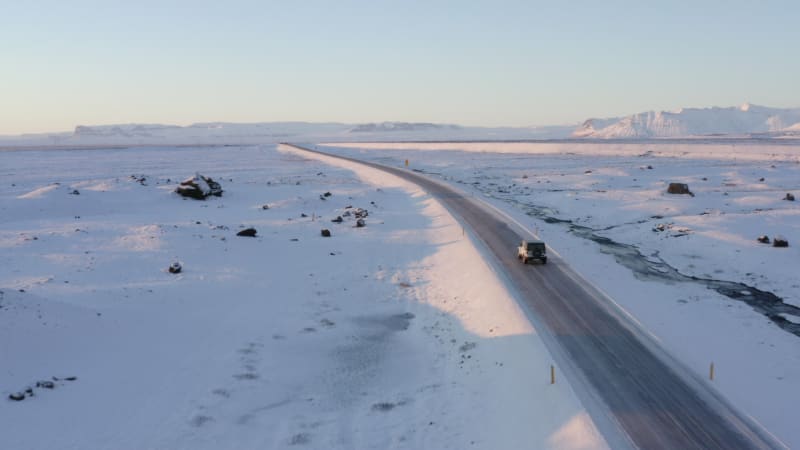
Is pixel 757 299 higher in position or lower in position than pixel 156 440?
higher

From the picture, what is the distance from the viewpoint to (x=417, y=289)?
32688mm

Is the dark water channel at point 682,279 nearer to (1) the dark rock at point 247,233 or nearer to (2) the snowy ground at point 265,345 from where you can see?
(2) the snowy ground at point 265,345

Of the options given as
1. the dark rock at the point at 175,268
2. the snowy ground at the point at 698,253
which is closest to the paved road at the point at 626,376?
the snowy ground at the point at 698,253

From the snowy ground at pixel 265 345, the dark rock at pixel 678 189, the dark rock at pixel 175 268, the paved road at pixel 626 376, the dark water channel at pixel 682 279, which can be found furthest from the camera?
the dark rock at pixel 678 189

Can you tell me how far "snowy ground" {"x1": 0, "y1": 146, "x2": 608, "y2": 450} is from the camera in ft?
57.2

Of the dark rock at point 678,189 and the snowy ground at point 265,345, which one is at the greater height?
the dark rock at point 678,189

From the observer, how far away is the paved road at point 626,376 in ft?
53.4

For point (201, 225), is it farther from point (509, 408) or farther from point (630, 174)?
point (630, 174)

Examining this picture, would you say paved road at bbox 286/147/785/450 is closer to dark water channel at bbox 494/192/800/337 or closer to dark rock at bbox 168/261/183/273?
dark water channel at bbox 494/192/800/337

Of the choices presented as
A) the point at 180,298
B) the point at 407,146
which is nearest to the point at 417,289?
the point at 180,298

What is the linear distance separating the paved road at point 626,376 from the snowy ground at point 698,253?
2.98 feet

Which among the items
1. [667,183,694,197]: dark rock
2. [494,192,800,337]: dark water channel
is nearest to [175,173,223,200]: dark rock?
[494,192,800,337]: dark water channel

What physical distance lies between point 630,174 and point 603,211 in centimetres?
3255

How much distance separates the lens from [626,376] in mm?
19812
